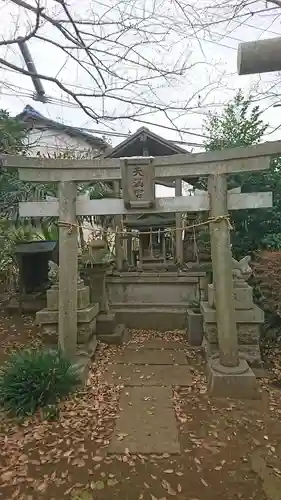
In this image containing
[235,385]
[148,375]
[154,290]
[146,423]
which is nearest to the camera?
[146,423]

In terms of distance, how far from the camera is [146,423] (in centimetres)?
360

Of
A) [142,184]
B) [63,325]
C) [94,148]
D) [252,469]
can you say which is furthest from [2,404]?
[94,148]

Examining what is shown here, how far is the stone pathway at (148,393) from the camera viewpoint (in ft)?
10.7

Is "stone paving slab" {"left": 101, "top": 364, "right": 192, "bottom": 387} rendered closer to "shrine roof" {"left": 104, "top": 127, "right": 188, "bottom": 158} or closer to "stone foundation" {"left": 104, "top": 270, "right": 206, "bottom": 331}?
"stone foundation" {"left": 104, "top": 270, "right": 206, "bottom": 331}

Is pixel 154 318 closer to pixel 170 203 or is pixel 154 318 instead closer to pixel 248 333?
pixel 248 333

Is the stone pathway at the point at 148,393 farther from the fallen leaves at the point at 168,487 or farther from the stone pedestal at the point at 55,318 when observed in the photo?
the stone pedestal at the point at 55,318

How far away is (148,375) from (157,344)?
4.47 ft

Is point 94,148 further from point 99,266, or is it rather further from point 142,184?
point 142,184

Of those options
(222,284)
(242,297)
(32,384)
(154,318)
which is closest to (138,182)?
(222,284)

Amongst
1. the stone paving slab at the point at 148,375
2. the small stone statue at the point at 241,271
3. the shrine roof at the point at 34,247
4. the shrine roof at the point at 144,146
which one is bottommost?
the stone paving slab at the point at 148,375

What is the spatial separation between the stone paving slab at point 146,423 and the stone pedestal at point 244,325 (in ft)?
3.19

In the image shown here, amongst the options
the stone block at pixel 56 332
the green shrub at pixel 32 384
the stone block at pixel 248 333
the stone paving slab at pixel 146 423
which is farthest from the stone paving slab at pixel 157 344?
the green shrub at pixel 32 384

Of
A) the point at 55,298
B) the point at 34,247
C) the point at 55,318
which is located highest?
the point at 34,247

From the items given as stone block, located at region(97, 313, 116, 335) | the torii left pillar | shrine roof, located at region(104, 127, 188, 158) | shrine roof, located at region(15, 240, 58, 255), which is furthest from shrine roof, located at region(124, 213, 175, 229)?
the torii left pillar
